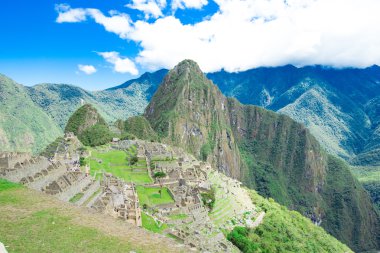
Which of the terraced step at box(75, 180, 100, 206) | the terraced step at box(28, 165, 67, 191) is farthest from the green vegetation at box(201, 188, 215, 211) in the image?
the terraced step at box(28, 165, 67, 191)

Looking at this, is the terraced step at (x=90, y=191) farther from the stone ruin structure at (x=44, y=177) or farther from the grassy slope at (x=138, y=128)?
the grassy slope at (x=138, y=128)

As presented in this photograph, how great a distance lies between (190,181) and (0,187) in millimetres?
45054

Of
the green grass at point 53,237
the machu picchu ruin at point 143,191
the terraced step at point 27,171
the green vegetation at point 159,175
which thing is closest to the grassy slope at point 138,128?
the machu picchu ruin at point 143,191

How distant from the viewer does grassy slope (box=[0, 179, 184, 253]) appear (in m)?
11.6

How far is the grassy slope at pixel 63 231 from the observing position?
11.6m

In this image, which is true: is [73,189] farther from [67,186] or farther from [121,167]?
[121,167]

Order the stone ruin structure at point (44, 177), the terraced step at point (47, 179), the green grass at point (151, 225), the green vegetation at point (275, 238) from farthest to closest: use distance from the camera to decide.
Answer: the green vegetation at point (275, 238), the green grass at point (151, 225), the terraced step at point (47, 179), the stone ruin structure at point (44, 177)

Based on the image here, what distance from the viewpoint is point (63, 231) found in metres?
12.8

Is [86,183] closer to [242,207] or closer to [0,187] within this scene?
[0,187]

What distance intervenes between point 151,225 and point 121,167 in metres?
29.4

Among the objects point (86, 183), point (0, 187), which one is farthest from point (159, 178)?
point (0, 187)

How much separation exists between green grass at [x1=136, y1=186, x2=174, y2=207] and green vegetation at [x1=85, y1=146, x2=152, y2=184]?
150 inches

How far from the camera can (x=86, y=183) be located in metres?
35.4

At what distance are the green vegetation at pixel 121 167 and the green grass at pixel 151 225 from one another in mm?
17881
